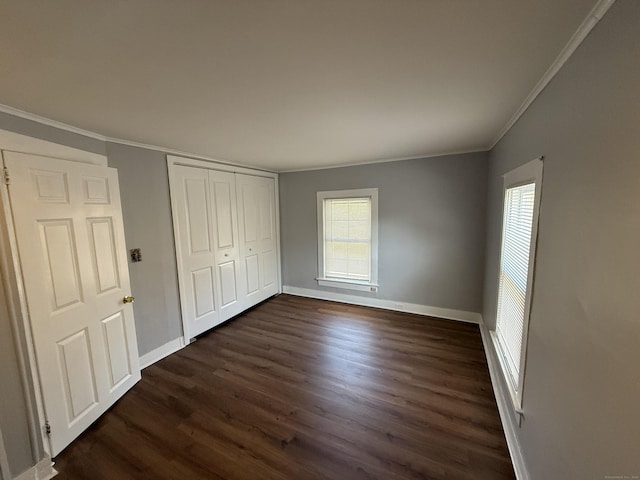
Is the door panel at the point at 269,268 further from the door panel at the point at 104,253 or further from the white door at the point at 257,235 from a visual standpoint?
the door panel at the point at 104,253

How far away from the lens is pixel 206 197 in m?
3.24

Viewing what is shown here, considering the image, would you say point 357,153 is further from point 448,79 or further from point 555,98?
point 555,98

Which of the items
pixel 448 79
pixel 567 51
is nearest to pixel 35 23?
pixel 448 79

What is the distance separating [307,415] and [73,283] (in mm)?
2011

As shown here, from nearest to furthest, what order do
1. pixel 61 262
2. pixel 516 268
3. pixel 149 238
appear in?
pixel 61 262 → pixel 516 268 → pixel 149 238

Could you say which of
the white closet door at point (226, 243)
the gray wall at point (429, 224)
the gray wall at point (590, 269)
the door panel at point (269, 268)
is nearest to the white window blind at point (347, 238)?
the gray wall at point (429, 224)

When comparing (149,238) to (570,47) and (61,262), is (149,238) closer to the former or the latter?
(61,262)

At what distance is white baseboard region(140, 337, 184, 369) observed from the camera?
8.58 ft

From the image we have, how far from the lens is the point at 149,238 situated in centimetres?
263

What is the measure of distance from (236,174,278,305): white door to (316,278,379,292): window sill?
942 mm

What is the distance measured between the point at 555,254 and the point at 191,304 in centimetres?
342

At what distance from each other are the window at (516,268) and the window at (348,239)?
72.1 inches

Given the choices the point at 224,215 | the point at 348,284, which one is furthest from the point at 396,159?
the point at 224,215

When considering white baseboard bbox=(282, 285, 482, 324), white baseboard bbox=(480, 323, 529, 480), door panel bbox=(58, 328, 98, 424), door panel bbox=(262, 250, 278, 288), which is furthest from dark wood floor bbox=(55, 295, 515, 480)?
door panel bbox=(262, 250, 278, 288)
